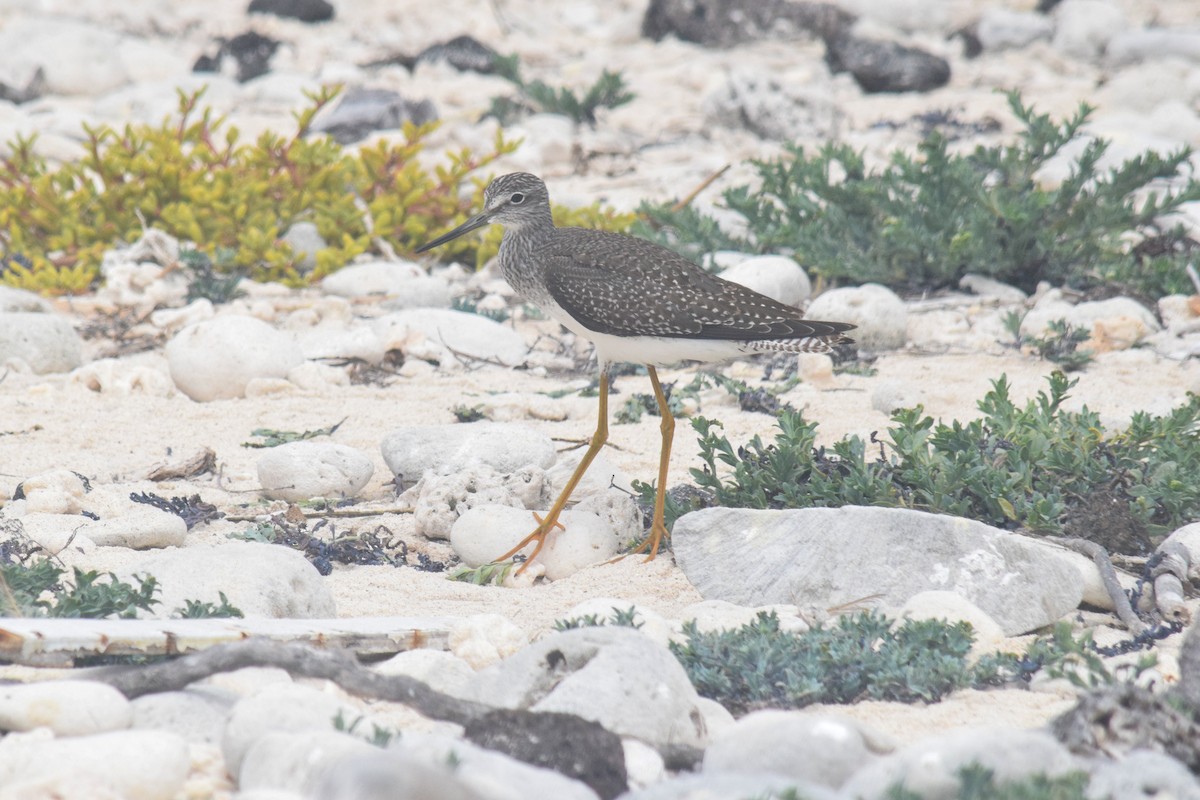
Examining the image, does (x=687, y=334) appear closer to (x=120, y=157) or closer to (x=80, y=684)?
(x=80, y=684)

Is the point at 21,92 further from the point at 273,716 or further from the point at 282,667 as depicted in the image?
the point at 273,716

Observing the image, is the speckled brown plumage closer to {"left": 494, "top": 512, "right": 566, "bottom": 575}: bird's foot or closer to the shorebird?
the shorebird

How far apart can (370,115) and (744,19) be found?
5.02 m

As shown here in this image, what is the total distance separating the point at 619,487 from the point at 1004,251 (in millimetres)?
3598

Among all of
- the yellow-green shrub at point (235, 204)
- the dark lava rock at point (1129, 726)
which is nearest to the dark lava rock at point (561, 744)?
the dark lava rock at point (1129, 726)

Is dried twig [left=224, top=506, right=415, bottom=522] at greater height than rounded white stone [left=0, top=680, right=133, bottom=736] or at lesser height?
lesser

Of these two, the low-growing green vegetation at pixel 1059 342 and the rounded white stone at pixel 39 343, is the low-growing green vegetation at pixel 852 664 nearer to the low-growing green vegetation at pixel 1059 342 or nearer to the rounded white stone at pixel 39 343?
the low-growing green vegetation at pixel 1059 342

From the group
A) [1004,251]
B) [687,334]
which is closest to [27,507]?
[687,334]

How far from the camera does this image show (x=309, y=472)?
17.8ft

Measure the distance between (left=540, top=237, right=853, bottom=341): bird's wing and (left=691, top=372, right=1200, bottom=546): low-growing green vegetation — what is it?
521 millimetres

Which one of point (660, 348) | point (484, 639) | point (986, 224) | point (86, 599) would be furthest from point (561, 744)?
point (986, 224)

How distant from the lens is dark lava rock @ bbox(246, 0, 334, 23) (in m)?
16.1

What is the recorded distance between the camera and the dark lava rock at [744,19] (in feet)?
49.3

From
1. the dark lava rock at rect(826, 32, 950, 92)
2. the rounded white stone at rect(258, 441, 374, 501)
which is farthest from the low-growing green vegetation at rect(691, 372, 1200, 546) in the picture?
the dark lava rock at rect(826, 32, 950, 92)
